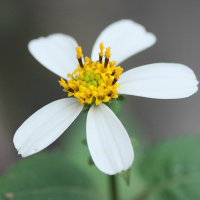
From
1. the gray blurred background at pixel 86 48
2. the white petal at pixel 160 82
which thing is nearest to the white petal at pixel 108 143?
the white petal at pixel 160 82

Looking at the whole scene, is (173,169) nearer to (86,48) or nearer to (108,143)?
(108,143)

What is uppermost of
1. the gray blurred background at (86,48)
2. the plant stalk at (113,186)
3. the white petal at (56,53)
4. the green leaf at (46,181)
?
the gray blurred background at (86,48)

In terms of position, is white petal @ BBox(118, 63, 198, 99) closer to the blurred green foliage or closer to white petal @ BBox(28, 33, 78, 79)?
white petal @ BBox(28, 33, 78, 79)

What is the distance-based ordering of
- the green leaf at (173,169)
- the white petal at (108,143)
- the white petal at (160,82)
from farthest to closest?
the green leaf at (173,169), the white petal at (160,82), the white petal at (108,143)

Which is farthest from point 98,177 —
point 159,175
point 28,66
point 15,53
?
point 15,53

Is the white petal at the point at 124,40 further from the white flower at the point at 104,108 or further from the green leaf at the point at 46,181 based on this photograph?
the green leaf at the point at 46,181

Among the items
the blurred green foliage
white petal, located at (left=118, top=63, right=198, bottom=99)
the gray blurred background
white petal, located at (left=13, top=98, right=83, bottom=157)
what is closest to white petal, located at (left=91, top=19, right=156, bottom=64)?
white petal, located at (left=118, top=63, right=198, bottom=99)

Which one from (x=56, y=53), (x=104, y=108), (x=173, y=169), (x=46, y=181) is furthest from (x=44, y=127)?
(x=173, y=169)
